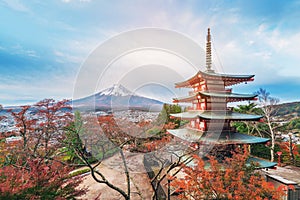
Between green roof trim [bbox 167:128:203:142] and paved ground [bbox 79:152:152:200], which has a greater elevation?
green roof trim [bbox 167:128:203:142]

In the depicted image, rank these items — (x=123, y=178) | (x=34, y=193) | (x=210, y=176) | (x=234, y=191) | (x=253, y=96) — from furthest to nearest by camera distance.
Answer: (x=123, y=178) < (x=253, y=96) < (x=210, y=176) < (x=234, y=191) < (x=34, y=193)

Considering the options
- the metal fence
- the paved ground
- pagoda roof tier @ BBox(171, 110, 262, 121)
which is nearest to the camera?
the metal fence

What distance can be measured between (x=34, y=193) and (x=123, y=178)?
6033 millimetres

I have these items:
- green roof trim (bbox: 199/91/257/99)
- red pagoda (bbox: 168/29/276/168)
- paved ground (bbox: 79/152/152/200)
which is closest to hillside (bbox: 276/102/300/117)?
green roof trim (bbox: 199/91/257/99)

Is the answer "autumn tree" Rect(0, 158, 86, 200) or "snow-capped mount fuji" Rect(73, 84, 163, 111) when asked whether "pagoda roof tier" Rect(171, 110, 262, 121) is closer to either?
"snow-capped mount fuji" Rect(73, 84, 163, 111)

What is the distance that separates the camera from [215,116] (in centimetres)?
589

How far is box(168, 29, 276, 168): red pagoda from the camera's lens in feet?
18.6

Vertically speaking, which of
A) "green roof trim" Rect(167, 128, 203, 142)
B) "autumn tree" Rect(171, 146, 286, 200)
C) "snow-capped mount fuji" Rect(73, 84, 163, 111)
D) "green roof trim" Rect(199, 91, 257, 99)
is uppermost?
"green roof trim" Rect(199, 91, 257, 99)

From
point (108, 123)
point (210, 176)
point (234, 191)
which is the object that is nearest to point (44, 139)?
point (108, 123)

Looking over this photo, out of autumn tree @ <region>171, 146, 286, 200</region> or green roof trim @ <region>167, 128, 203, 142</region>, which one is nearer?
autumn tree @ <region>171, 146, 286, 200</region>

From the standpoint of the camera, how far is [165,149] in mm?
5770

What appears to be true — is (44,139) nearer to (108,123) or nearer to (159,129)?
(108,123)

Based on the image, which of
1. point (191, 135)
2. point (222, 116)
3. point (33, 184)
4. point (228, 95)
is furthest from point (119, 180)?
point (228, 95)

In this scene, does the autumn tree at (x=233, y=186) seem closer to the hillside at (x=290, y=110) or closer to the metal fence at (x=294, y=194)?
the metal fence at (x=294, y=194)
